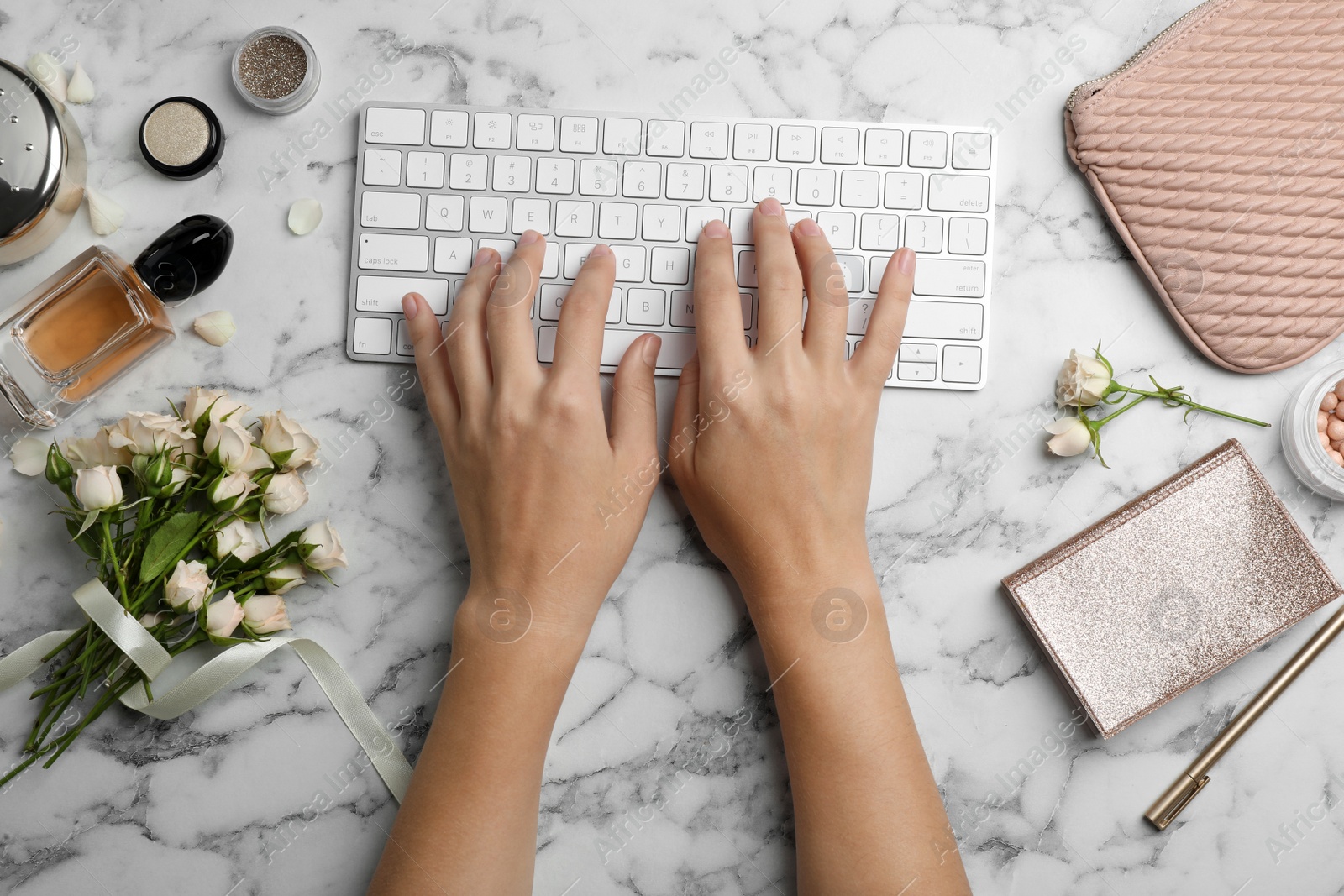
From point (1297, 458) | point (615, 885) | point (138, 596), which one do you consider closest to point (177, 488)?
point (138, 596)

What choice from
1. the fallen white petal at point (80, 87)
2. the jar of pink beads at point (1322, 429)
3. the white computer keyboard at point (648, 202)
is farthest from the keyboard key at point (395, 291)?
the jar of pink beads at point (1322, 429)

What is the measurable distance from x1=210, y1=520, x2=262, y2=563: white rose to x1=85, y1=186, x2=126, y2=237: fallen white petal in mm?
311

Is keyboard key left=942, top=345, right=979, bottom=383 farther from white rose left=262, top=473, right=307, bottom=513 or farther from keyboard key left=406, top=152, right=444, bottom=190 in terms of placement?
white rose left=262, top=473, right=307, bottom=513

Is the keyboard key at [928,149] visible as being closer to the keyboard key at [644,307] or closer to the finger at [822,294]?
the finger at [822,294]

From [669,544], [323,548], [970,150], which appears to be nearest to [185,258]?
[323,548]

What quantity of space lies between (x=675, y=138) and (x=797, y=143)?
0.11 metres

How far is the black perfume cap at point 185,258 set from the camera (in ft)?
2.43

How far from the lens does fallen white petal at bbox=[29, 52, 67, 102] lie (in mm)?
778

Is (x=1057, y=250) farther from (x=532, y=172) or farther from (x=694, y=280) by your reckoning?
(x=532, y=172)

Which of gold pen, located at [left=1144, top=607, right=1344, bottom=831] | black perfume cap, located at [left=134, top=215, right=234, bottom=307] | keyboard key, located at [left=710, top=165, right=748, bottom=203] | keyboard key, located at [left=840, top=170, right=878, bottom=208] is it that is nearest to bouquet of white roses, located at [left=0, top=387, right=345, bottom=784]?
black perfume cap, located at [left=134, top=215, right=234, bottom=307]

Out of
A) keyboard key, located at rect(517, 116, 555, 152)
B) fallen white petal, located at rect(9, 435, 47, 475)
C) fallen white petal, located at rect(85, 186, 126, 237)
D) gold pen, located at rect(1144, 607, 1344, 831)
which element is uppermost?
fallen white petal, located at rect(85, 186, 126, 237)

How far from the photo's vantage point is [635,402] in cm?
74

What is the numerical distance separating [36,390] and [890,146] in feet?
2.65

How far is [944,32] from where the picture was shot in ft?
2.60
